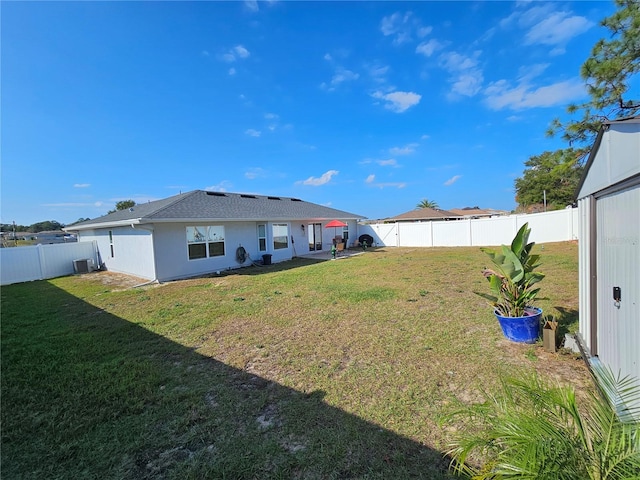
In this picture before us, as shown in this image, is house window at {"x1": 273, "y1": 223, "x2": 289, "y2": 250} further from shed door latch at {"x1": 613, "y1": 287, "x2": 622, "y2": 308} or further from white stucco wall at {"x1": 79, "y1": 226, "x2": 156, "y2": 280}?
shed door latch at {"x1": 613, "y1": 287, "x2": 622, "y2": 308}

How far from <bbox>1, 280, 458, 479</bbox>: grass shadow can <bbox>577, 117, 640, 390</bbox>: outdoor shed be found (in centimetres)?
191

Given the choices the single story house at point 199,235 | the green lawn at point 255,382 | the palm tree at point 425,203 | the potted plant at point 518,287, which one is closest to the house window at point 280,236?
the single story house at point 199,235

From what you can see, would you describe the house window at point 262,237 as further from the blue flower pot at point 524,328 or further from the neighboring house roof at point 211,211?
the blue flower pot at point 524,328

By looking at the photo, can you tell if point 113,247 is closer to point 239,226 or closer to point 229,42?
point 239,226

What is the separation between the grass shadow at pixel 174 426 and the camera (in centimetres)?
224

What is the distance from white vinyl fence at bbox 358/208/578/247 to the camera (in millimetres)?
16938

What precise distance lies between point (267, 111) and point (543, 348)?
16288 mm

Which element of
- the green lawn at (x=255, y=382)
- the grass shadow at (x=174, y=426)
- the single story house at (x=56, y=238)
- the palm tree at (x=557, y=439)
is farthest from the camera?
the single story house at (x=56, y=238)

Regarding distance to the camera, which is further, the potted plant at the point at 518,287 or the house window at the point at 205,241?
the house window at the point at 205,241

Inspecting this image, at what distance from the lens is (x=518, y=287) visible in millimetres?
4387

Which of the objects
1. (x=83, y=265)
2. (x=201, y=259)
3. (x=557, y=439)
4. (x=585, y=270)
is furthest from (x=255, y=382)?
(x=83, y=265)

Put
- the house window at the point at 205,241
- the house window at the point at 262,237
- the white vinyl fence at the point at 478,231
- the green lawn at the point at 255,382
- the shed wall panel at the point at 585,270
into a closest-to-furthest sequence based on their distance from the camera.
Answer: the green lawn at the point at 255,382 < the shed wall panel at the point at 585,270 < the house window at the point at 205,241 < the house window at the point at 262,237 < the white vinyl fence at the point at 478,231

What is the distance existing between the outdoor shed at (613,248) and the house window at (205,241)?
12.5 meters

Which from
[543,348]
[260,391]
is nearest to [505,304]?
[543,348]
